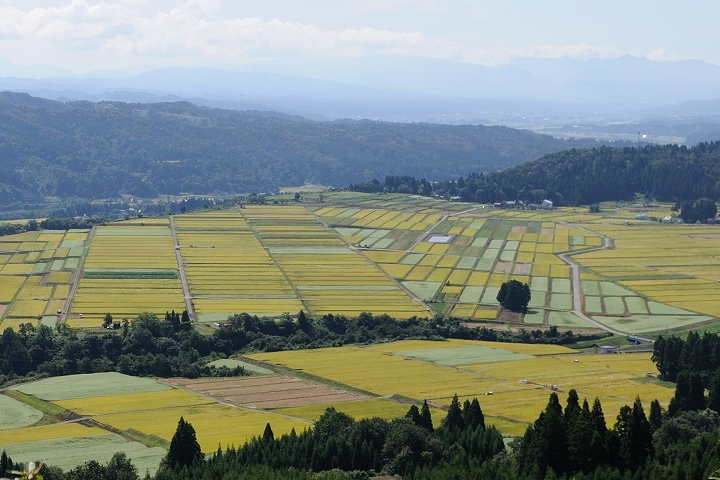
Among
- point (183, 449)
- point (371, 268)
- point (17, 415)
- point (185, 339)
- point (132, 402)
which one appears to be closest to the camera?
point (183, 449)

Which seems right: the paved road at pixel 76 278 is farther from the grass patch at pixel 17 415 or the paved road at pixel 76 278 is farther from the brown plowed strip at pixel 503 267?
the brown plowed strip at pixel 503 267

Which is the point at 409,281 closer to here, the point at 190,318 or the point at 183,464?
the point at 190,318

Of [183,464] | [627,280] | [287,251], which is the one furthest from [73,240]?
[183,464]

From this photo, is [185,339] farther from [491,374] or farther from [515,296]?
[515,296]

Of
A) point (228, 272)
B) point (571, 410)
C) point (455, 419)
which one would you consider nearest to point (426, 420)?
point (455, 419)

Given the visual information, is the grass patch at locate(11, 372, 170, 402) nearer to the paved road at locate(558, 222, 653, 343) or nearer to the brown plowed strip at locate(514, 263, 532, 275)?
the paved road at locate(558, 222, 653, 343)

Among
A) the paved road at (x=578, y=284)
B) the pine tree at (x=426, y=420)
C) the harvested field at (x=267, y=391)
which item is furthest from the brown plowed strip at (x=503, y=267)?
the pine tree at (x=426, y=420)
